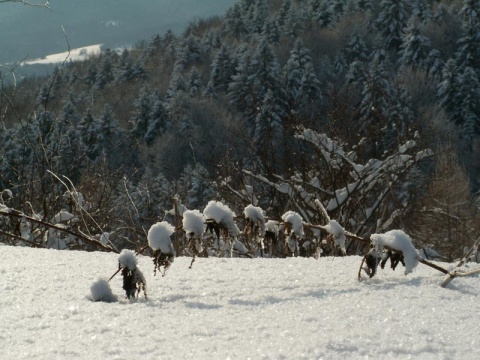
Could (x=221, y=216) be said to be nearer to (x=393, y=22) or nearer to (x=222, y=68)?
(x=393, y=22)

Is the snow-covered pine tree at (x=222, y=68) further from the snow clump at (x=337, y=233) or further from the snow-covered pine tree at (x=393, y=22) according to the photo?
the snow clump at (x=337, y=233)

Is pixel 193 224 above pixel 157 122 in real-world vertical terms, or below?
below

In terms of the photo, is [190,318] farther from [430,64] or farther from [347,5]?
[347,5]

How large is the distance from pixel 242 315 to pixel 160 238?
0.35 meters

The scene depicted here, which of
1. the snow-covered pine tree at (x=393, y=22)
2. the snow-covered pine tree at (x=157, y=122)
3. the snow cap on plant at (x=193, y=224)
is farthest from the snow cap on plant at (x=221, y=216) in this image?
the snow-covered pine tree at (x=393, y=22)

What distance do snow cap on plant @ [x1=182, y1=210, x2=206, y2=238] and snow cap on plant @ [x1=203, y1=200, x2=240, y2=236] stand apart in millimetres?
35

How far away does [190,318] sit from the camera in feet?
3.58

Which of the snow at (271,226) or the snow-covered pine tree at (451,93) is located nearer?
the snow at (271,226)

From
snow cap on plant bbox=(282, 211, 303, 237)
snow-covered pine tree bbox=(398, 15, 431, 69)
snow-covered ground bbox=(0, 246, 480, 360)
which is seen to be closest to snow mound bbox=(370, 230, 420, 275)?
snow-covered ground bbox=(0, 246, 480, 360)

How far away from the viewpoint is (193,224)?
1.37 metres

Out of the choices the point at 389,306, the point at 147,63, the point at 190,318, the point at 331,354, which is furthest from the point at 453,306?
the point at 147,63

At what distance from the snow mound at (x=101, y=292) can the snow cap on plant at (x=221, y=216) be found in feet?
1.02

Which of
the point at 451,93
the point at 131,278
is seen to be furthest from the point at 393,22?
the point at 131,278

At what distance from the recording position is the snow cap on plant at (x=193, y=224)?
1.37 metres
